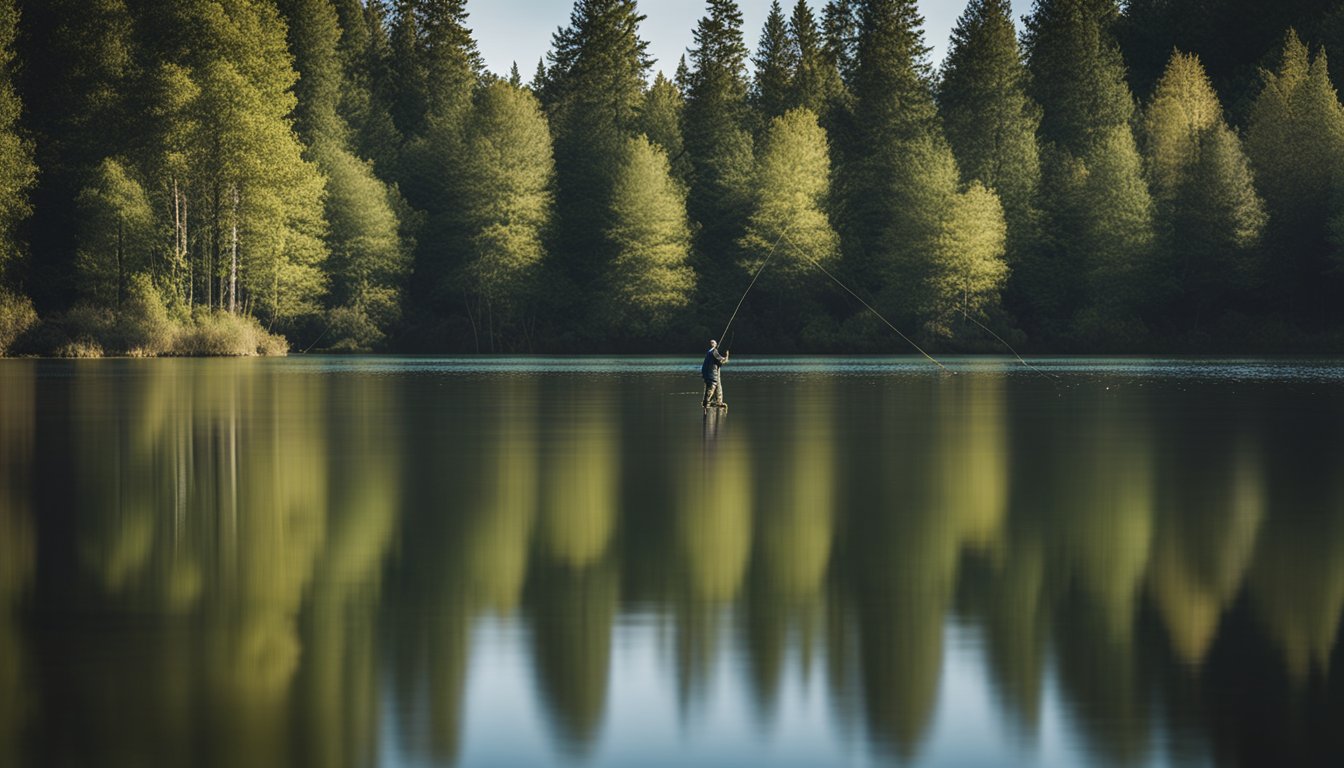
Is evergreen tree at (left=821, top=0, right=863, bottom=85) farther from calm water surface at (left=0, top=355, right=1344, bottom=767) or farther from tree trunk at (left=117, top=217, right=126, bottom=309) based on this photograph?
calm water surface at (left=0, top=355, right=1344, bottom=767)

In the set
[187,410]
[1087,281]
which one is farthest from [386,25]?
[187,410]

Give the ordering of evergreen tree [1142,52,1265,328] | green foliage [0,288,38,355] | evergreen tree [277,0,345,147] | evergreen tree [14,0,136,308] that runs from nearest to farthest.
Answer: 1. green foliage [0,288,38,355]
2. evergreen tree [14,0,136,308]
3. evergreen tree [1142,52,1265,328]
4. evergreen tree [277,0,345,147]

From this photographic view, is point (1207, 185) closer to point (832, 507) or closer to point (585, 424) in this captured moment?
point (585, 424)

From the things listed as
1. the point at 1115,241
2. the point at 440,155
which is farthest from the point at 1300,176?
the point at 440,155

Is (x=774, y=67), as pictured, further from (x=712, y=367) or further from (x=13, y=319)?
(x=712, y=367)

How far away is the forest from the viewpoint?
272 feet

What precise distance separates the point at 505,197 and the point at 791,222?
669 inches

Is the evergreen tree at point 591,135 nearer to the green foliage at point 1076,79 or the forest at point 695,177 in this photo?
the forest at point 695,177

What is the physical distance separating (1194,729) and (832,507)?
8305 mm

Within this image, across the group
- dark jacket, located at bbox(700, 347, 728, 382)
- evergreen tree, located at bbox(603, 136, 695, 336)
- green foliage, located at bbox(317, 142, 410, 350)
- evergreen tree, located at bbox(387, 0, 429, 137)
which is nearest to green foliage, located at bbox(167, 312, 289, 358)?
green foliage, located at bbox(317, 142, 410, 350)

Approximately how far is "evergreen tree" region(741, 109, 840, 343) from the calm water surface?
2958 inches

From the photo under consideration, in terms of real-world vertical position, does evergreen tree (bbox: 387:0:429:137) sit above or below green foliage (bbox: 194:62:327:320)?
above

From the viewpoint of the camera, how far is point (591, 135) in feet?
343

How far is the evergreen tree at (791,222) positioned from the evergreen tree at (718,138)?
2.87 metres
